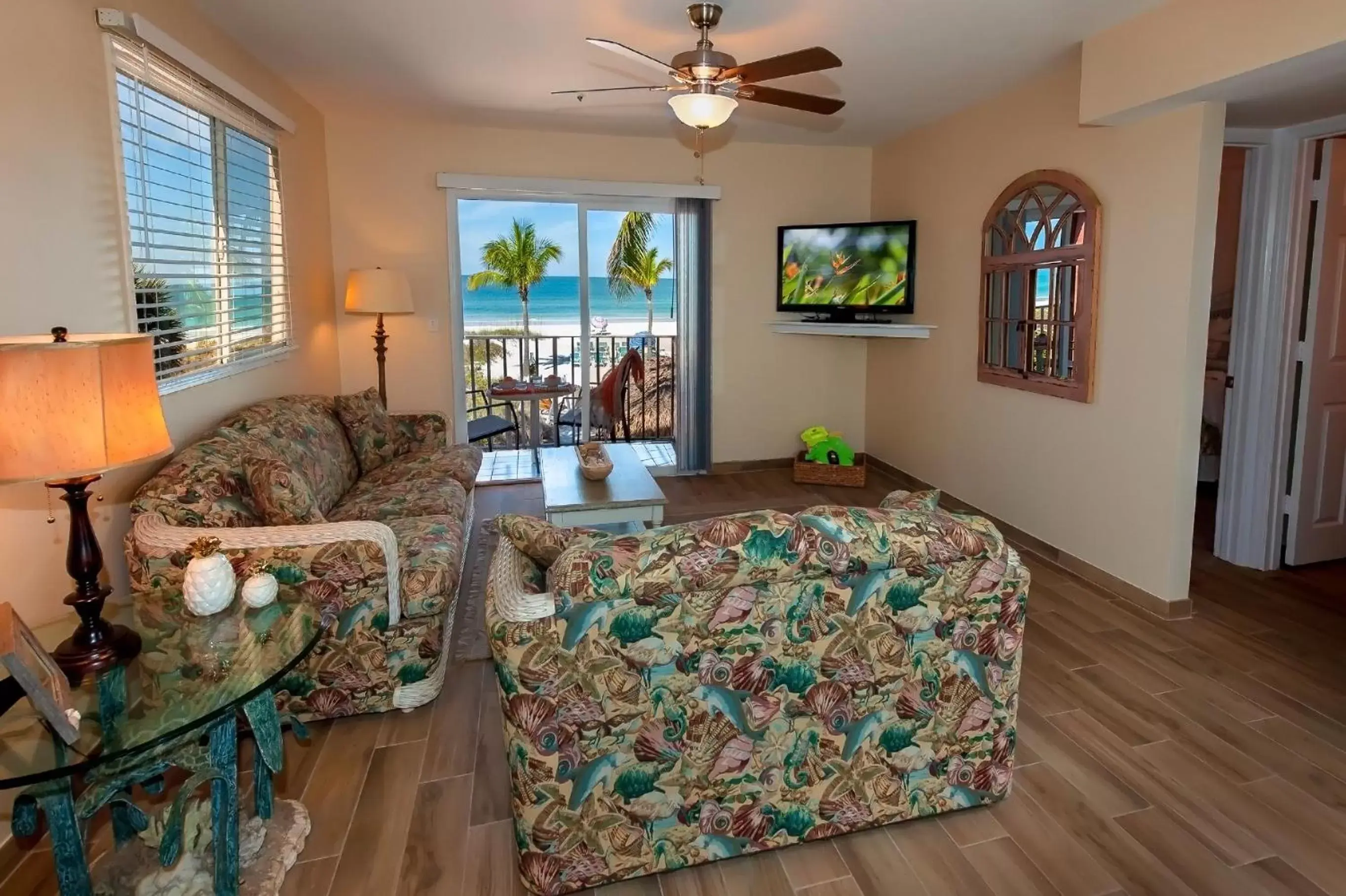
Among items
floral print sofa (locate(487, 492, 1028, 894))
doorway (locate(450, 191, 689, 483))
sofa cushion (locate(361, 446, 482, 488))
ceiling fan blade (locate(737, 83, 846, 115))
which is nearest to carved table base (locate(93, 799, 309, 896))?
floral print sofa (locate(487, 492, 1028, 894))

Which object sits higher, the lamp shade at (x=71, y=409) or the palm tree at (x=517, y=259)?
the palm tree at (x=517, y=259)

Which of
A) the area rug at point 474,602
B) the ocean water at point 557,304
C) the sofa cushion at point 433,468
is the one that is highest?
the ocean water at point 557,304

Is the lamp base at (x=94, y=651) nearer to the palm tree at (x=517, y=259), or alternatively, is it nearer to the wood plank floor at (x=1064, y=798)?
the wood plank floor at (x=1064, y=798)

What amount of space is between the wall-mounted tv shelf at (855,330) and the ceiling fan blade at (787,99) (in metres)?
2.08

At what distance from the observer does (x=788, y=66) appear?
109 inches

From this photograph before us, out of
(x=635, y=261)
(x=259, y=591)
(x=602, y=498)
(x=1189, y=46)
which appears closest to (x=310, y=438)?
(x=602, y=498)

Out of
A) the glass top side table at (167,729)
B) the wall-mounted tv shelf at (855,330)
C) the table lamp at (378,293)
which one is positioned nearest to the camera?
the glass top side table at (167,729)

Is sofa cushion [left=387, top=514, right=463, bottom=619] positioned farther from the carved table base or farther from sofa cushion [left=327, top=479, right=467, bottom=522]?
the carved table base

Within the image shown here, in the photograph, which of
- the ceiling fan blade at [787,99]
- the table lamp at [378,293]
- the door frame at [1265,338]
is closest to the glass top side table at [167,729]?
the ceiling fan blade at [787,99]

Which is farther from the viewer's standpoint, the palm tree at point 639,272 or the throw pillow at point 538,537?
the palm tree at point 639,272

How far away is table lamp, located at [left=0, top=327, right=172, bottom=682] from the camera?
5.22 ft

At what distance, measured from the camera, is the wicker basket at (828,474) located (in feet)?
18.7

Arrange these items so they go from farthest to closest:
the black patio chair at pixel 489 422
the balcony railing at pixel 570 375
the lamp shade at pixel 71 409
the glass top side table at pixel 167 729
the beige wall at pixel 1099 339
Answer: the balcony railing at pixel 570 375, the black patio chair at pixel 489 422, the beige wall at pixel 1099 339, the lamp shade at pixel 71 409, the glass top side table at pixel 167 729

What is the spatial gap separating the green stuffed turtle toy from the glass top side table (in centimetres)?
423
